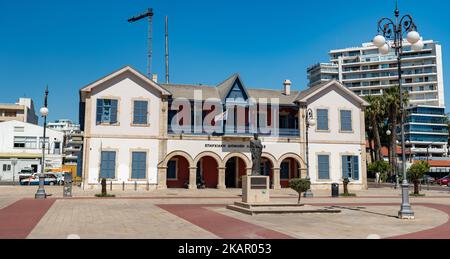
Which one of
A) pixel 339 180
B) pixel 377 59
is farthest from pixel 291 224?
pixel 377 59

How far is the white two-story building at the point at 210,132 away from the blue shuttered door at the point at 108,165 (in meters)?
0.07

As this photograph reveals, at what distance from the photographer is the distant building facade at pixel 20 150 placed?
5684cm

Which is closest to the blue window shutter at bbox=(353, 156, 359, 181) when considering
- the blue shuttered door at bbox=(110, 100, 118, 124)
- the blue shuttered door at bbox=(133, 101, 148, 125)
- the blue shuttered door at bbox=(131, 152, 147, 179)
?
the blue shuttered door at bbox=(131, 152, 147, 179)

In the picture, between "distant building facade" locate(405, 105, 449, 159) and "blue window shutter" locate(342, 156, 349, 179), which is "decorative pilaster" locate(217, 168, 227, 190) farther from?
"distant building facade" locate(405, 105, 449, 159)

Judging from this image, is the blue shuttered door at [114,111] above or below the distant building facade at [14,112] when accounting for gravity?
below

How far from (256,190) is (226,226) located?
17.4 feet

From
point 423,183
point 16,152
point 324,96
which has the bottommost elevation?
point 423,183

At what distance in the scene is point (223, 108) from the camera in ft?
113

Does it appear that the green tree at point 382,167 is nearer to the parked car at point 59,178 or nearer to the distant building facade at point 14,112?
the parked car at point 59,178

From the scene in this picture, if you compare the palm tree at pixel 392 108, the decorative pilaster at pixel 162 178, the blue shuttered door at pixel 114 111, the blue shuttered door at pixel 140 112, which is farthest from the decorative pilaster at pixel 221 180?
the palm tree at pixel 392 108

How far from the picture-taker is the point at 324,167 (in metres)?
35.1
